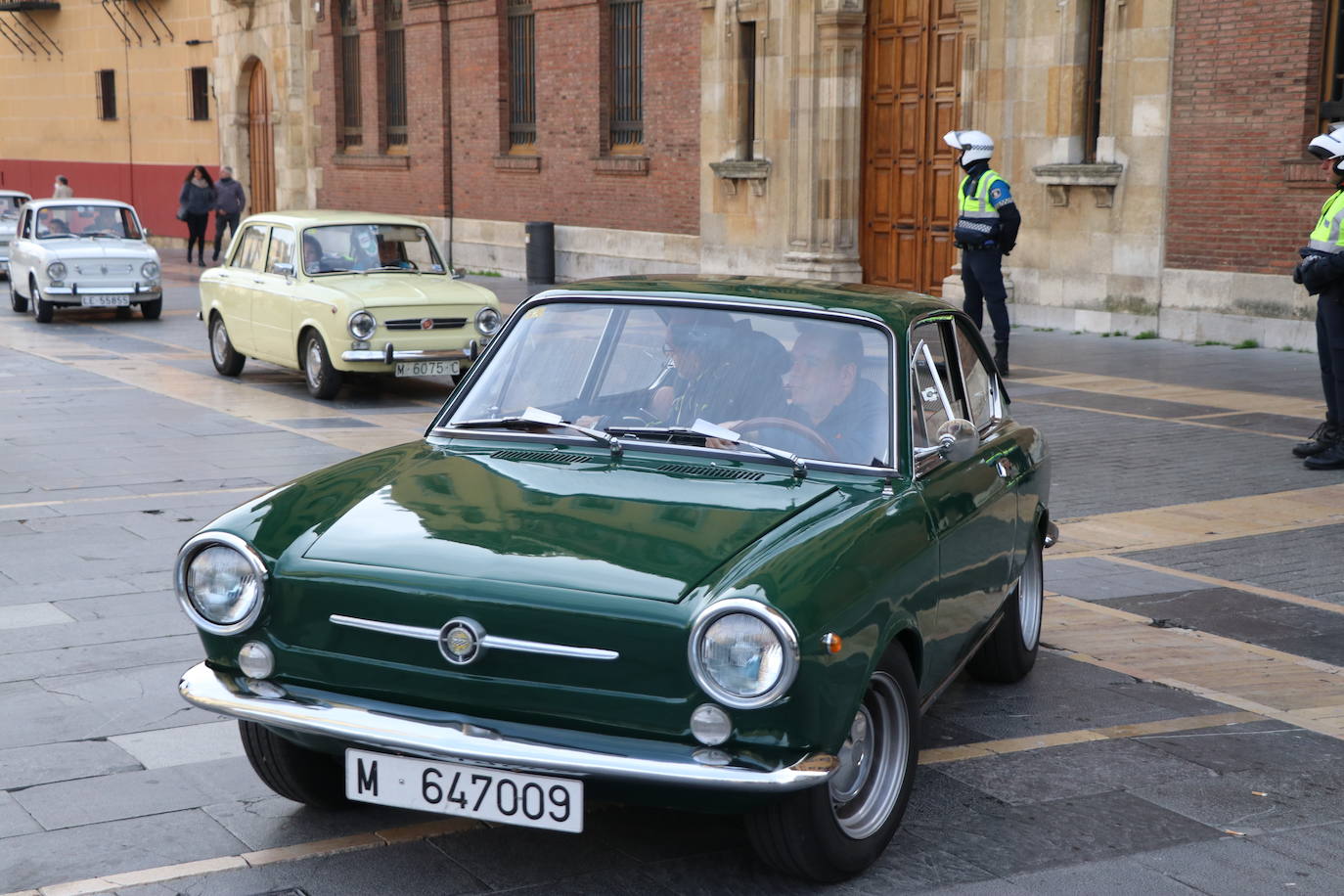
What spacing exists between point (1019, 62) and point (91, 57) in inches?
1175

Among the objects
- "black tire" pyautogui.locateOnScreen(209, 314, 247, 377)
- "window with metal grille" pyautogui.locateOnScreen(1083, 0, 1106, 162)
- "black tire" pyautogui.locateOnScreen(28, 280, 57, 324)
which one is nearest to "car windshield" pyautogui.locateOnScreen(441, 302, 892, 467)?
"black tire" pyautogui.locateOnScreen(209, 314, 247, 377)

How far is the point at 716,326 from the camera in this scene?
16.8 ft

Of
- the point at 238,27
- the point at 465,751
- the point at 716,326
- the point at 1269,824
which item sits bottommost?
the point at 1269,824

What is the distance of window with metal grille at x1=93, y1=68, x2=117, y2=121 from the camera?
40.0 metres

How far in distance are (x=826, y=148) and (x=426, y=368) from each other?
8.77 m

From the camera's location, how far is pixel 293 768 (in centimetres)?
451

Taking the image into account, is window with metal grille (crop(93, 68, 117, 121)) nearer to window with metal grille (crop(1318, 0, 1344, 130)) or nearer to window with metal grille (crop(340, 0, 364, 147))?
window with metal grille (crop(340, 0, 364, 147))

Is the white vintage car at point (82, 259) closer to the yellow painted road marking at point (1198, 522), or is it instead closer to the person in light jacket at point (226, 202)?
the person in light jacket at point (226, 202)

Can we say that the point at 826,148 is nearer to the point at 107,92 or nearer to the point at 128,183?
the point at 128,183

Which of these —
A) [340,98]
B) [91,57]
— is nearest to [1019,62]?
[340,98]

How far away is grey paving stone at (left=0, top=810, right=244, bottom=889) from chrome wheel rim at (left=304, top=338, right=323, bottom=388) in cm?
962

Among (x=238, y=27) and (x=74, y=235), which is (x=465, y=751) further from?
(x=238, y=27)

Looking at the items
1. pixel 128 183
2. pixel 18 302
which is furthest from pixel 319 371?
pixel 128 183

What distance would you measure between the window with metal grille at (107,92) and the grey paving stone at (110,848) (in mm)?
38564
